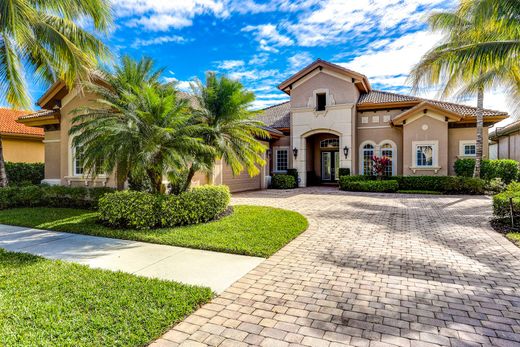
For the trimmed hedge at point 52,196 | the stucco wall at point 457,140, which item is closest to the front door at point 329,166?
the stucco wall at point 457,140

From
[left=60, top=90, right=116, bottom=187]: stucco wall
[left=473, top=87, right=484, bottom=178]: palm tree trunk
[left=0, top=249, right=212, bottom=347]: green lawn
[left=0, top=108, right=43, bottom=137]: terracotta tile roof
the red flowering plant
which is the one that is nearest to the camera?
[left=0, top=249, right=212, bottom=347]: green lawn

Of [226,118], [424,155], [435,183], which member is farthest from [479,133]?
[226,118]

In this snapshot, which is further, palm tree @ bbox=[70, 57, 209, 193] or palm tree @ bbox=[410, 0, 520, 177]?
palm tree @ bbox=[410, 0, 520, 177]

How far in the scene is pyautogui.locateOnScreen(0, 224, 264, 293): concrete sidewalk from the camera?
4734 mm

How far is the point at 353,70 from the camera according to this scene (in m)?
19.6

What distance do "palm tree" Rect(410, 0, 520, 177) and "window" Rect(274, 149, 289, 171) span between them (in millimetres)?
11546

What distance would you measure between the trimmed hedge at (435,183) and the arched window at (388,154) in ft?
4.93

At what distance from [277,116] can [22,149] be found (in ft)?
63.5

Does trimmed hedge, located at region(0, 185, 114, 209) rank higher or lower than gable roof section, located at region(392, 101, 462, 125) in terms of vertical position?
lower

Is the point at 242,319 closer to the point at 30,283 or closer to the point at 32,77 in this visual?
the point at 30,283

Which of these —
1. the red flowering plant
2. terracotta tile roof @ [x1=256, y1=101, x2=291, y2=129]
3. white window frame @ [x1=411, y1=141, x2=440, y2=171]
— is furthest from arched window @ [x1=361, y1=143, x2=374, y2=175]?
terracotta tile roof @ [x1=256, y1=101, x2=291, y2=129]

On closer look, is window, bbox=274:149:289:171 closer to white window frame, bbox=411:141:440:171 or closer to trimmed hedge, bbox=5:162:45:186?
white window frame, bbox=411:141:440:171

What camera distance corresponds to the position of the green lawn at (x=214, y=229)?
6.28 meters

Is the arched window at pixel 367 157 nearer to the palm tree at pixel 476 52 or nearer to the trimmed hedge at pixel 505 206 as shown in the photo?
the palm tree at pixel 476 52
